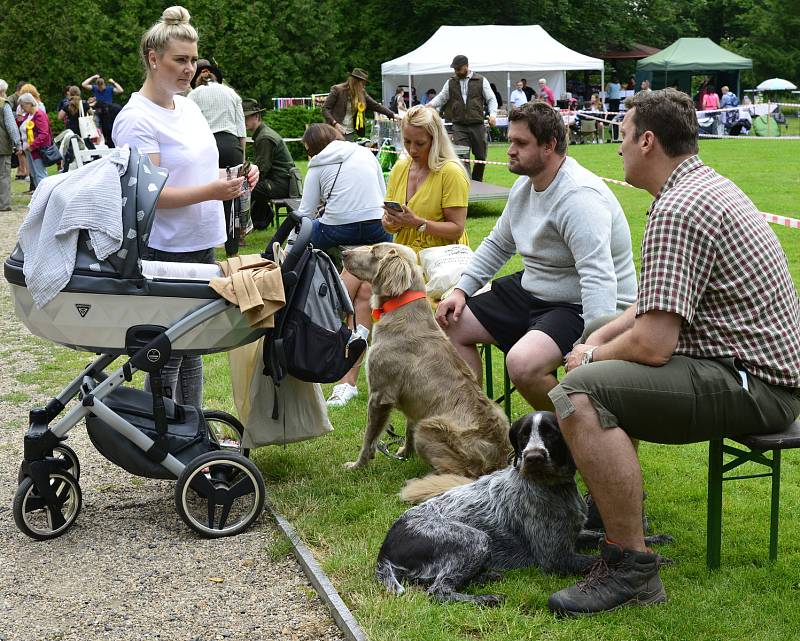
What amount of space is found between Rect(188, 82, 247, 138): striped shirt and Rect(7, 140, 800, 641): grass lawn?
4445mm

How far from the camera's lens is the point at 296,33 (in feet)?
138

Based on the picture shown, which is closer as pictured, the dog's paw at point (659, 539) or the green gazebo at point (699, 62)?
the dog's paw at point (659, 539)

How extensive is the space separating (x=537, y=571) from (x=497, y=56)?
29578mm

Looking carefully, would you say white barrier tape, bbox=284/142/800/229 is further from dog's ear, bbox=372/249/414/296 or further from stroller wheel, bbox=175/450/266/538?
stroller wheel, bbox=175/450/266/538

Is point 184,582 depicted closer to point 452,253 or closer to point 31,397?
point 452,253

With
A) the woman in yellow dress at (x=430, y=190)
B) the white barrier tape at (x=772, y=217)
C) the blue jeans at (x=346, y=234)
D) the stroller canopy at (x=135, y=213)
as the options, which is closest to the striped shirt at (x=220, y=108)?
the white barrier tape at (x=772, y=217)

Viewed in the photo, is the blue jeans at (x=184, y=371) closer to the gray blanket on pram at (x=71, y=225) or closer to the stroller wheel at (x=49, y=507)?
the gray blanket on pram at (x=71, y=225)

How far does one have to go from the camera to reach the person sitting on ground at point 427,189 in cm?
596

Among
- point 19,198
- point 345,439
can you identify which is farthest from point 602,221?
point 19,198

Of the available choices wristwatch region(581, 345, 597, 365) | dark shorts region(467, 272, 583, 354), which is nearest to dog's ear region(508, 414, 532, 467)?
wristwatch region(581, 345, 597, 365)

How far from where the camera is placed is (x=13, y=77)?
37.1 metres

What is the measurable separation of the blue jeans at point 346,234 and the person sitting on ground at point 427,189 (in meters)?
0.96

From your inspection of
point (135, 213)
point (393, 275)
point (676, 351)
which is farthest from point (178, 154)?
point (676, 351)

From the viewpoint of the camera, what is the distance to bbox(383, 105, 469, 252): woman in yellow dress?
5965 millimetres
